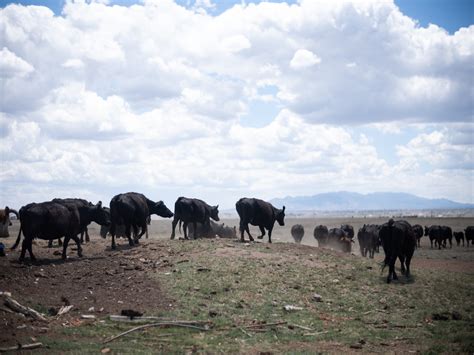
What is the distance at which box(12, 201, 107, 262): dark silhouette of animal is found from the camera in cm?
1989

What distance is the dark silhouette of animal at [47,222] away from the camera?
1989 centimetres

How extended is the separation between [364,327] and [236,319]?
3532mm

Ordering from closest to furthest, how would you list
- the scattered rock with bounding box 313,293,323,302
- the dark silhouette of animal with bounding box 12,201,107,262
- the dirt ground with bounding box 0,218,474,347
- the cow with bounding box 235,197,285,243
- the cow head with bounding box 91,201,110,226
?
1. the dirt ground with bounding box 0,218,474,347
2. the scattered rock with bounding box 313,293,323,302
3. the dark silhouette of animal with bounding box 12,201,107,262
4. the cow head with bounding box 91,201,110,226
5. the cow with bounding box 235,197,285,243

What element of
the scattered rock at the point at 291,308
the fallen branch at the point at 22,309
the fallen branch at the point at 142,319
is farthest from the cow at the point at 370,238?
the fallen branch at the point at 22,309

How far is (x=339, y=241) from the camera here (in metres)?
38.3

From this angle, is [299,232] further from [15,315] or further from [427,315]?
[15,315]

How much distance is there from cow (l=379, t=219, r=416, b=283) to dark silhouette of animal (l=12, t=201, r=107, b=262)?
12247mm

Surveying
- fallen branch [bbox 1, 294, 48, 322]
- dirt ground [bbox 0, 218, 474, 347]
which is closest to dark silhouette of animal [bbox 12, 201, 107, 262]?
dirt ground [bbox 0, 218, 474, 347]

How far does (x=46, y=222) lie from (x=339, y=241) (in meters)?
23.4

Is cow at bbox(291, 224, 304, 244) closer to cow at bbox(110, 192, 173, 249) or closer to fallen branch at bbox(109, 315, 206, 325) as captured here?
cow at bbox(110, 192, 173, 249)

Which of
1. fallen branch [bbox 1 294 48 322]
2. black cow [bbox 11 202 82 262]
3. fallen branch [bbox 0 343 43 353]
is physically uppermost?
black cow [bbox 11 202 82 262]

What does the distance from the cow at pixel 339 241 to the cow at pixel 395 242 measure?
15363 mm

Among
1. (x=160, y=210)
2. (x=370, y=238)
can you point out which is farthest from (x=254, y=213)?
(x=370, y=238)

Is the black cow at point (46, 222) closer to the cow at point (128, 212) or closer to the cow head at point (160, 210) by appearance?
the cow at point (128, 212)
